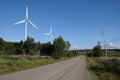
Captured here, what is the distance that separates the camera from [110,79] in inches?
600

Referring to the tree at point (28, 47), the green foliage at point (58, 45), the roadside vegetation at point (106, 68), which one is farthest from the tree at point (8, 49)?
the roadside vegetation at point (106, 68)

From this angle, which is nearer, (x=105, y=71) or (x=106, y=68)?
(x=105, y=71)

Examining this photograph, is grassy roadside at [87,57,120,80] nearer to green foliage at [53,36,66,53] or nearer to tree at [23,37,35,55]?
green foliage at [53,36,66,53]

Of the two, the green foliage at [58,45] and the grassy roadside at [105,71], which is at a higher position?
the green foliage at [58,45]

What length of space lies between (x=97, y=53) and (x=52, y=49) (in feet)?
70.5

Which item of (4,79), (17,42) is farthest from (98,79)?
(17,42)

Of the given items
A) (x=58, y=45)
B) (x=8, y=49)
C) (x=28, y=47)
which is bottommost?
(x=8, y=49)

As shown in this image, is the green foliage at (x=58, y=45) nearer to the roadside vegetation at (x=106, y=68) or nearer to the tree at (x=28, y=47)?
the tree at (x=28, y=47)

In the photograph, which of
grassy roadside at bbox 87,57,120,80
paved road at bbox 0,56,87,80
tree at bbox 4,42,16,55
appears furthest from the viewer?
tree at bbox 4,42,16,55

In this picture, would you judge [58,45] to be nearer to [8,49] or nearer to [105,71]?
[8,49]

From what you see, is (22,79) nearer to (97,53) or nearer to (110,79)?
(110,79)

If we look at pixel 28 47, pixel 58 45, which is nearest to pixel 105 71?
pixel 58 45

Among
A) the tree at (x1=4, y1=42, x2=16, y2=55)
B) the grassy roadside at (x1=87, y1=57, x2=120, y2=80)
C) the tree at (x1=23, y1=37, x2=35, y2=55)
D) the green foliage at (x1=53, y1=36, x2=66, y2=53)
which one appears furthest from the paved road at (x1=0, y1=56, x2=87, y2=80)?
the tree at (x1=23, y1=37, x2=35, y2=55)

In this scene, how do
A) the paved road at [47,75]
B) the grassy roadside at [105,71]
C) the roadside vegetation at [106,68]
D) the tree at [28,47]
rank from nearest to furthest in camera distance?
1. the paved road at [47,75]
2. the grassy roadside at [105,71]
3. the roadside vegetation at [106,68]
4. the tree at [28,47]
